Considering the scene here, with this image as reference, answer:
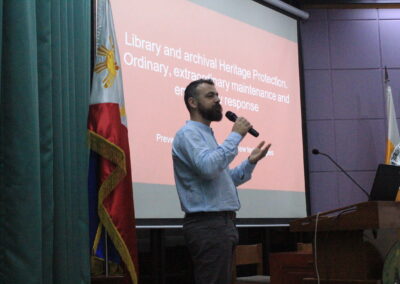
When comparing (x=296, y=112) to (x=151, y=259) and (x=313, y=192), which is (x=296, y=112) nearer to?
(x=313, y=192)

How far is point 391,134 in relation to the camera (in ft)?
16.4

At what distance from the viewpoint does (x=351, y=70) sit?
542cm

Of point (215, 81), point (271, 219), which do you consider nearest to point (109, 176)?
point (215, 81)

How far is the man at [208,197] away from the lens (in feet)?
7.88

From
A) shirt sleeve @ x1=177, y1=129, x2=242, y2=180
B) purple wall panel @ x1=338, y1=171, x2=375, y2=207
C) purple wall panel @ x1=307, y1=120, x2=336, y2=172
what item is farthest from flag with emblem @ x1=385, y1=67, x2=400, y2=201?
shirt sleeve @ x1=177, y1=129, x2=242, y2=180

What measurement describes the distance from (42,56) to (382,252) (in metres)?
1.62

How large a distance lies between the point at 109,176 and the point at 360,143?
3.45 m

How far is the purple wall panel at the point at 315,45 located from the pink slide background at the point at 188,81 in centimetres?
39

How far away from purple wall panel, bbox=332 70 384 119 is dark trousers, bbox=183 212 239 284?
318cm

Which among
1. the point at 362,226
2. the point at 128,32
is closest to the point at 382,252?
the point at 362,226

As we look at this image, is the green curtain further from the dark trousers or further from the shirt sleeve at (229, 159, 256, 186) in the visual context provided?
the shirt sleeve at (229, 159, 256, 186)

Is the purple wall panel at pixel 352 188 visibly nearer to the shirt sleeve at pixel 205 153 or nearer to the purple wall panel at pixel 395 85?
the purple wall panel at pixel 395 85

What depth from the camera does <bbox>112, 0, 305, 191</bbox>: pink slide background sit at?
352cm

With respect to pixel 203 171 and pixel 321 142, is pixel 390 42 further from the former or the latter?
pixel 203 171
